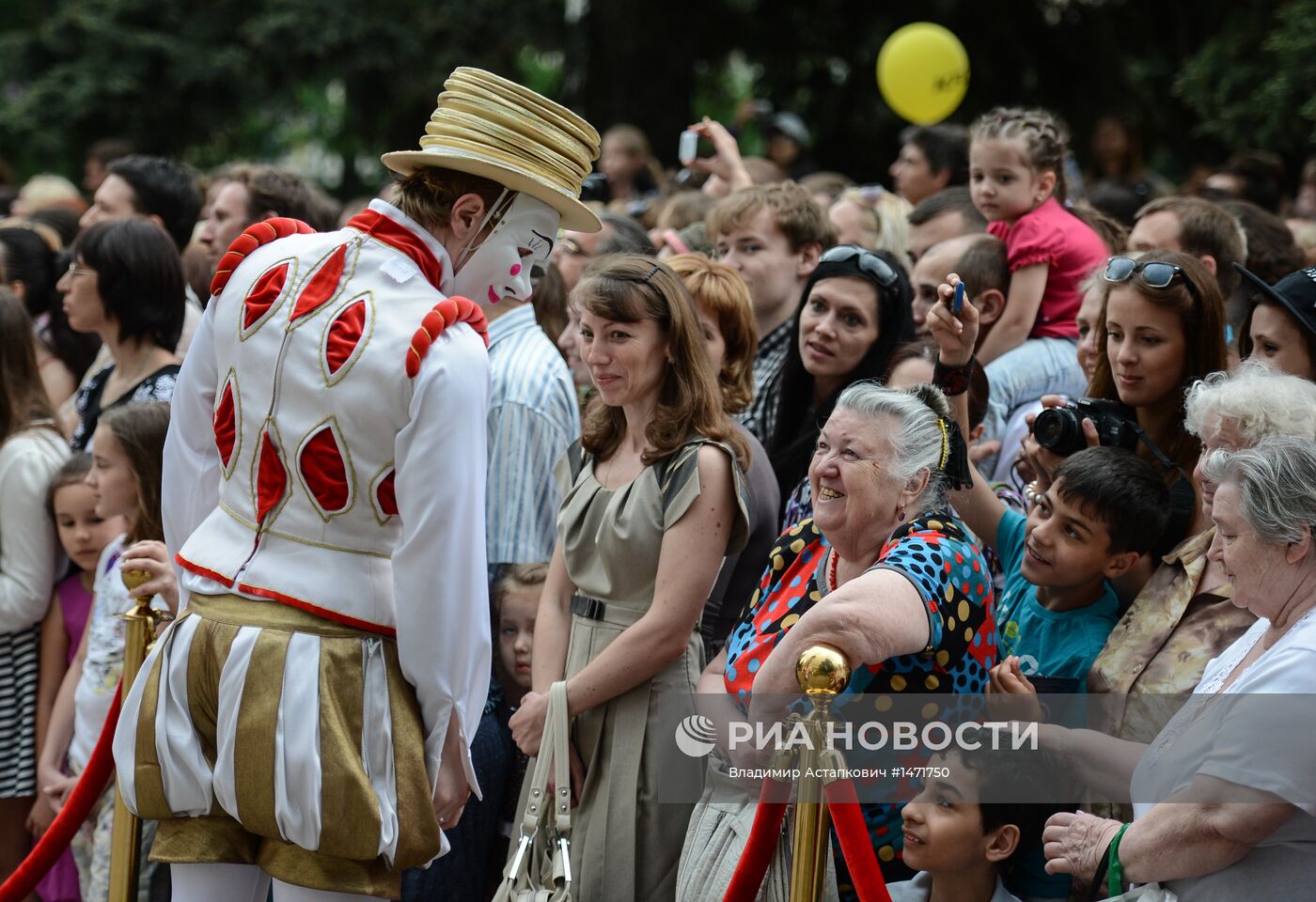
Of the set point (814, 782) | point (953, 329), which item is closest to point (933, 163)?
point (953, 329)

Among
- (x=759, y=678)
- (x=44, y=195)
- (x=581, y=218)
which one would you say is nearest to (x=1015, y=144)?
(x=581, y=218)

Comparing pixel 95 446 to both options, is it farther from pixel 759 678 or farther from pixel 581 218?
pixel 759 678

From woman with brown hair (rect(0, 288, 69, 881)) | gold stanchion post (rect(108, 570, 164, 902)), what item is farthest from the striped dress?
gold stanchion post (rect(108, 570, 164, 902))

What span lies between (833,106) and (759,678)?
1131cm

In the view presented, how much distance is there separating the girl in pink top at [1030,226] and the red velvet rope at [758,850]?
2341 millimetres

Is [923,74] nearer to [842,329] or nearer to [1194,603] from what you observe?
[842,329]

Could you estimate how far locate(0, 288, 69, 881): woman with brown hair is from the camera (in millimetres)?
4992

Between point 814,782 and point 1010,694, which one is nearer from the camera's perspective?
point 814,782

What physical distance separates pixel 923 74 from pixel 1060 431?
5.72 meters

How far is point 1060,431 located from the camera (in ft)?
12.5

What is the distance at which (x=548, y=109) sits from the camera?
10.8 feet

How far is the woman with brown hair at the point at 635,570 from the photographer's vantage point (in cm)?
374

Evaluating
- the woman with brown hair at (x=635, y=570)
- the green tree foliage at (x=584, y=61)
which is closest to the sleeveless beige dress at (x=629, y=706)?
the woman with brown hair at (x=635, y=570)

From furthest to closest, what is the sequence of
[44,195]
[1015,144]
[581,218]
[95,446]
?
[44,195] < [1015,144] < [95,446] < [581,218]
